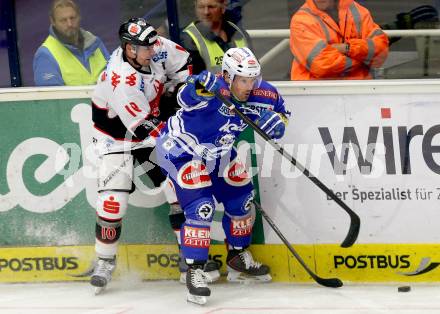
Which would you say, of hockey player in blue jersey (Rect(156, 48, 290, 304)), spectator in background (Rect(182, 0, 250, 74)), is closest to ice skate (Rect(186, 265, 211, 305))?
hockey player in blue jersey (Rect(156, 48, 290, 304))

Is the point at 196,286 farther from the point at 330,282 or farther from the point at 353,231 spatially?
the point at 353,231

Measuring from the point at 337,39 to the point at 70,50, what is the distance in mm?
1652

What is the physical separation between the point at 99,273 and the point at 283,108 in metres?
1.46

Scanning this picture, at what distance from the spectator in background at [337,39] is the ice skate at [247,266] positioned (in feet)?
3.72

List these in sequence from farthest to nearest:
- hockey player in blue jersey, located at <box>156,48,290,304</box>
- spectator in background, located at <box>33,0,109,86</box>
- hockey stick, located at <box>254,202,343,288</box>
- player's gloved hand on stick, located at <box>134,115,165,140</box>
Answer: spectator in background, located at <box>33,0,109,86</box>
player's gloved hand on stick, located at <box>134,115,165,140</box>
hockey stick, located at <box>254,202,343,288</box>
hockey player in blue jersey, located at <box>156,48,290,304</box>

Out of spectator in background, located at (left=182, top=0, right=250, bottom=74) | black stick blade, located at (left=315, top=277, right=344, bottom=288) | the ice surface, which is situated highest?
spectator in background, located at (left=182, top=0, right=250, bottom=74)

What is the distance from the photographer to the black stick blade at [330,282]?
646 centimetres

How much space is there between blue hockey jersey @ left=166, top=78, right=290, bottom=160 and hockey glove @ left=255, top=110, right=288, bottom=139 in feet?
0.29

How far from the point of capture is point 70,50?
23.1 feet

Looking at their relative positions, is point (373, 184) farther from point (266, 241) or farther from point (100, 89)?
point (100, 89)

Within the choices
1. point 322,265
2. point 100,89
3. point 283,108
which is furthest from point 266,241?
point 100,89

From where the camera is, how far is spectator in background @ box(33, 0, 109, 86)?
23.1ft

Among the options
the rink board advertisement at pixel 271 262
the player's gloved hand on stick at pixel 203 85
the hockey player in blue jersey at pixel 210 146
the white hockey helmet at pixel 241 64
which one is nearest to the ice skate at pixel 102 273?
the rink board advertisement at pixel 271 262

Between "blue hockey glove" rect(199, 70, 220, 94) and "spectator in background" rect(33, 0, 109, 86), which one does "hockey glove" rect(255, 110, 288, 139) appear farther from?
"spectator in background" rect(33, 0, 109, 86)
